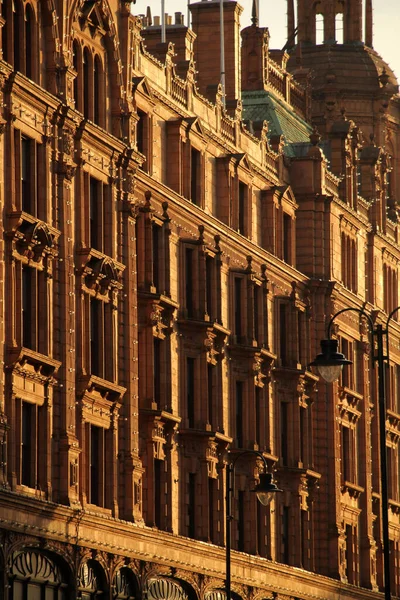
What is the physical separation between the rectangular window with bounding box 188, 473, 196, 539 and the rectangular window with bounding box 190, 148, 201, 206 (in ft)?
35.2

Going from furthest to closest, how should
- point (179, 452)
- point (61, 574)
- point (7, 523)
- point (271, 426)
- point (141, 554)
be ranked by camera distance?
point (271, 426), point (179, 452), point (141, 554), point (61, 574), point (7, 523)

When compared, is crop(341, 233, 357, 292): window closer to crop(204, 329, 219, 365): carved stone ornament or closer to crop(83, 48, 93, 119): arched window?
crop(204, 329, 219, 365): carved stone ornament

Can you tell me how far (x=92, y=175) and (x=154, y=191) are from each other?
6898 mm

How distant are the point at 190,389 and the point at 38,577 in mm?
18237

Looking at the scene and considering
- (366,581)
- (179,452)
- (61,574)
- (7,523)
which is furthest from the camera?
(366,581)

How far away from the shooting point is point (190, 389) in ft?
280

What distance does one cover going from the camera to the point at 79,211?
73.2 metres

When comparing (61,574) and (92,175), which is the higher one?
(92,175)

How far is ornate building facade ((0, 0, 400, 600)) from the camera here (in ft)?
227

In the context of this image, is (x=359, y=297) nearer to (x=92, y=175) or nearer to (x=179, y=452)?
(x=179, y=452)

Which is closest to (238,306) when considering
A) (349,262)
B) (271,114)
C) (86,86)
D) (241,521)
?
(241,521)

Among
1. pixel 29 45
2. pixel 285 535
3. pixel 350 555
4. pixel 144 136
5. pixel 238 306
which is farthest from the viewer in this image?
pixel 350 555

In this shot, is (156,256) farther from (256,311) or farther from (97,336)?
(256,311)

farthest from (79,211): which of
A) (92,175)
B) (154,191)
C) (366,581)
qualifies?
(366,581)
